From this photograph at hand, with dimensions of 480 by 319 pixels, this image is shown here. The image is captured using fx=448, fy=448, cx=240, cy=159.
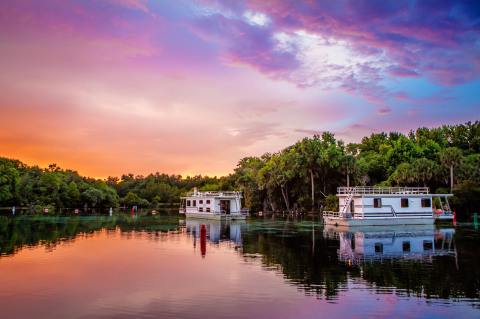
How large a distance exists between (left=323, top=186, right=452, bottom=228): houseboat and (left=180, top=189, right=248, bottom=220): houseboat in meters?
20.2

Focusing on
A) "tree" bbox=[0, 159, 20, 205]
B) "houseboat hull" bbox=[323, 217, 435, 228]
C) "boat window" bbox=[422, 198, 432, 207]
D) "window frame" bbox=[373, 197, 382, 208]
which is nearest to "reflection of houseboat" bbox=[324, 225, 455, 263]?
"houseboat hull" bbox=[323, 217, 435, 228]

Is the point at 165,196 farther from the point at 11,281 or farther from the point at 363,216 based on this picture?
the point at 11,281

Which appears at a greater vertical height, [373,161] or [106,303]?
[373,161]

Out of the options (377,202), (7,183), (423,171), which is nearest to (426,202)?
(377,202)

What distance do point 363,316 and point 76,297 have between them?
39.8 feet

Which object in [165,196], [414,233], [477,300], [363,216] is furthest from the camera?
[165,196]

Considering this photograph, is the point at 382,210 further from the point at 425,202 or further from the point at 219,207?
the point at 219,207

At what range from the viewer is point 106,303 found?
61.5 feet

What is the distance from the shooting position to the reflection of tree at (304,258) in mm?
21922

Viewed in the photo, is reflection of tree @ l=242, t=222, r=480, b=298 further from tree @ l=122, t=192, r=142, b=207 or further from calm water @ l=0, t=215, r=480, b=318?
tree @ l=122, t=192, r=142, b=207

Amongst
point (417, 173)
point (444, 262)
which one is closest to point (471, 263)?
point (444, 262)

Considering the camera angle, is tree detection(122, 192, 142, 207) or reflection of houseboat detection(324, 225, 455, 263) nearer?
reflection of houseboat detection(324, 225, 455, 263)

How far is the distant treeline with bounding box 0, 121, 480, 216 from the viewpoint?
74.8m

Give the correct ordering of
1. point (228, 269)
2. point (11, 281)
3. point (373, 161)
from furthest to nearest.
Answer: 1. point (373, 161)
2. point (228, 269)
3. point (11, 281)
